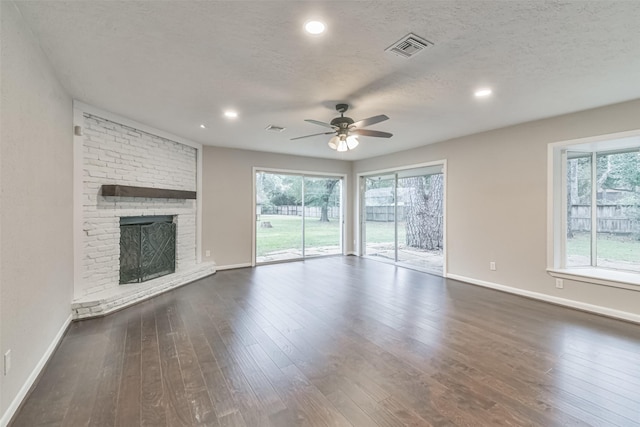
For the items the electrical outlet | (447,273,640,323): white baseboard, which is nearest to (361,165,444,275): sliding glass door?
(447,273,640,323): white baseboard

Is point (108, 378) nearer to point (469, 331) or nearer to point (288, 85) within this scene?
point (288, 85)

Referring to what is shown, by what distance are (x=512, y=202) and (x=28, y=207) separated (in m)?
5.49

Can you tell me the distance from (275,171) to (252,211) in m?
1.06

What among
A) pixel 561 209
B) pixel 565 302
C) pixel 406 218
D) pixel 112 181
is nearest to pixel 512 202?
pixel 561 209

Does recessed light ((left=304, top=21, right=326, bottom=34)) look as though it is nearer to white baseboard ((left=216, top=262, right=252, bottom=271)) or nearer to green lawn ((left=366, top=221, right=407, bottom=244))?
white baseboard ((left=216, top=262, right=252, bottom=271))

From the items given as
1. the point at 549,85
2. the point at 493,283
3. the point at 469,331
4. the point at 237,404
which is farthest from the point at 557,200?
the point at 237,404

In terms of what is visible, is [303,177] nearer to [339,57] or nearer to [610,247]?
[339,57]

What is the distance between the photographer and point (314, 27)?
1.96 meters

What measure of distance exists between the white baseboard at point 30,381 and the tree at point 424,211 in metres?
5.83

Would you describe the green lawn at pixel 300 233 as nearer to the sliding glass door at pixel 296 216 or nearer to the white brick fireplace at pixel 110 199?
the sliding glass door at pixel 296 216

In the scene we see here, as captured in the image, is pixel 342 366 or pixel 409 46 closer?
→ pixel 409 46

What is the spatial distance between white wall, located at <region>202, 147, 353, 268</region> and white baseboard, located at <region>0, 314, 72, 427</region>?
120 inches

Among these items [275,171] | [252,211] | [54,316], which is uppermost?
[275,171]

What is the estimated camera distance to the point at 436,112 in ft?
12.3
